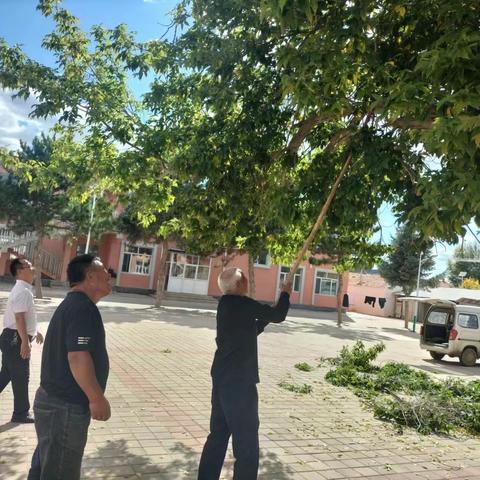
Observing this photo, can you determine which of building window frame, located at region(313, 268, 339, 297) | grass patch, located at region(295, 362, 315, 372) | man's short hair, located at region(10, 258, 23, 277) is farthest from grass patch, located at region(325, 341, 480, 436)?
building window frame, located at region(313, 268, 339, 297)

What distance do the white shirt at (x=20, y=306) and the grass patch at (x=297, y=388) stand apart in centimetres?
512

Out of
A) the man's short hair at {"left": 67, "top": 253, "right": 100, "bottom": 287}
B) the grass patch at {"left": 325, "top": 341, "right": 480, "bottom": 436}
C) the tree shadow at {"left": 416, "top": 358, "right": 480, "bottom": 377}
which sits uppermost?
the man's short hair at {"left": 67, "top": 253, "right": 100, "bottom": 287}

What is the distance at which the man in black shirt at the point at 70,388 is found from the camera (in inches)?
122

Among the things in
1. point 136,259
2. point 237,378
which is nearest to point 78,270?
point 237,378

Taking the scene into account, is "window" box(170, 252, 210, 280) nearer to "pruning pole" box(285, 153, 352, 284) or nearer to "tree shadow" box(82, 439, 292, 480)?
"tree shadow" box(82, 439, 292, 480)

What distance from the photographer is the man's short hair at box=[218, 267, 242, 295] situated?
4.45 meters

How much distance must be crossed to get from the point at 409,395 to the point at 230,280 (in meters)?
6.63

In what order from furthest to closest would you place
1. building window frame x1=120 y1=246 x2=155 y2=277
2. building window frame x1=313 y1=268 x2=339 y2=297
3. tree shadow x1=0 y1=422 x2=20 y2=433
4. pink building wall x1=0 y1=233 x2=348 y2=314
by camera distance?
building window frame x1=313 y1=268 x2=339 y2=297 < building window frame x1=120 y1=246 x2=155 y2=277 < pink building wall x1=0 y1=233 x2=348 y2=314 < tree shadow x1=0 y1=422 x2=20 y2=433

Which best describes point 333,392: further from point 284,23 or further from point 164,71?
point 284,23

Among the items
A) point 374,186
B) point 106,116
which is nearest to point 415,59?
point 374,186

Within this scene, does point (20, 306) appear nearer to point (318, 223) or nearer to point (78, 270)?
point (78, 270)

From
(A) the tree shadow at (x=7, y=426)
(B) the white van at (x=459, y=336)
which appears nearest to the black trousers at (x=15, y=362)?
(A) the tree shadow at (x=7, y=426)

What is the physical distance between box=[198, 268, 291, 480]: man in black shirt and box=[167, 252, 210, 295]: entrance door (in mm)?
34499

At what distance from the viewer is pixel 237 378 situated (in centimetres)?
421
